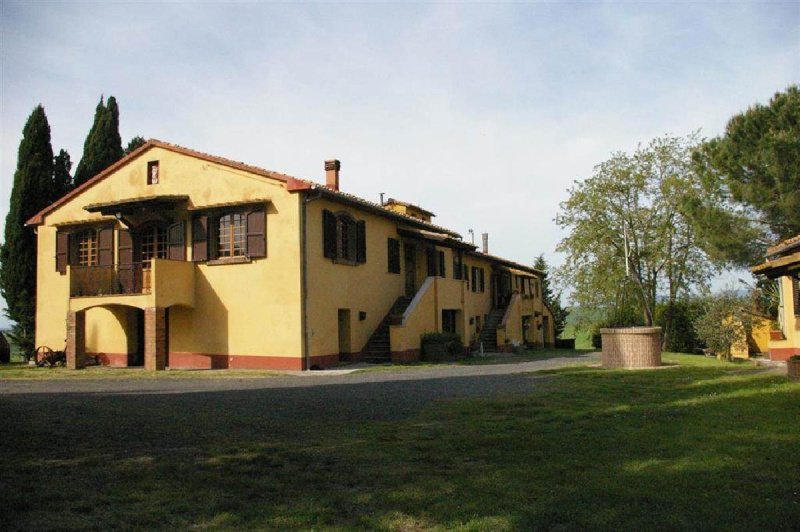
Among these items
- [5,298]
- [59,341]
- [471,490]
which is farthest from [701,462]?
[5,298]

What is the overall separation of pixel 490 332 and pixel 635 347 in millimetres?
16217

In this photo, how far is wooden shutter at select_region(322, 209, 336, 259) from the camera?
814 inches

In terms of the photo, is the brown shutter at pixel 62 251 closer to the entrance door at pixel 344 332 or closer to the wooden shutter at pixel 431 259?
the entrance door at pixel 344 332

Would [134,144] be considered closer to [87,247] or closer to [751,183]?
[87,247]

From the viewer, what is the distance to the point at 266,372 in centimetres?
1853

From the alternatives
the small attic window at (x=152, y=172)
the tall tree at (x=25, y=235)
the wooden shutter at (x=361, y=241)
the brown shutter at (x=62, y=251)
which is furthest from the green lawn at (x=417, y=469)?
the tall tree at (x=25, y=235)

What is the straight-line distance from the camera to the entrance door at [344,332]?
72.4 ft

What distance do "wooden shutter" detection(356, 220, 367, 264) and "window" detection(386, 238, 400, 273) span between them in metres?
2.07

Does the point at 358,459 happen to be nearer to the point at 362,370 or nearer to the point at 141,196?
the point at 362,370

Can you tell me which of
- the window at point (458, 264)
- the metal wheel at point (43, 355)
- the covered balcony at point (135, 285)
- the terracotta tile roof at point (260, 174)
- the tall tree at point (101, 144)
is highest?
the tall tree at point (101, 144)

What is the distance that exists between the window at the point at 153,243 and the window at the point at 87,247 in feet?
8.07

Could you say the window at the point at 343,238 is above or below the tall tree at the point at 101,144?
below

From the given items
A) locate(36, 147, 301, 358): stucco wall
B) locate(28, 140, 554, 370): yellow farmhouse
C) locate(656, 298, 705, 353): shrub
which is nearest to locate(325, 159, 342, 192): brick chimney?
locate(28, 140, 554, 370): yellow farmhouse

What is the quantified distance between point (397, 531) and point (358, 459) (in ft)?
6.74
